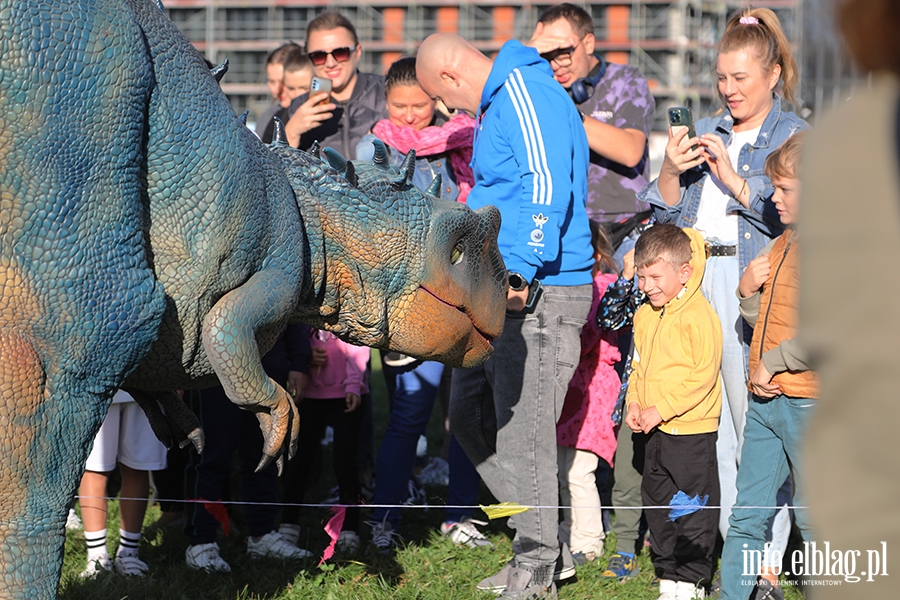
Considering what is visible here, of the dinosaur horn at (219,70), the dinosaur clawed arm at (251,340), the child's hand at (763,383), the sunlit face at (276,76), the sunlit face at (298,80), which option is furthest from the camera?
the sunlit face at (276,76)

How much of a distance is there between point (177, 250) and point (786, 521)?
9.70 feet

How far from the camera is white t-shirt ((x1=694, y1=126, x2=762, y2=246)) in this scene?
4.48 m

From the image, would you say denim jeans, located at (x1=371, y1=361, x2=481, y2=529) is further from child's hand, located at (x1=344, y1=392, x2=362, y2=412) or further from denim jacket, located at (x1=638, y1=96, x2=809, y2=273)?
denim jacket, located at (x1=638, y1=96, x2=809, y2=273)

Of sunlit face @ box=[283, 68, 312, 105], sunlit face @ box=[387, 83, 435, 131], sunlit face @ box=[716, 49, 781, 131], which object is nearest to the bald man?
sunlit face @ box=[716, 49, 781, 131]

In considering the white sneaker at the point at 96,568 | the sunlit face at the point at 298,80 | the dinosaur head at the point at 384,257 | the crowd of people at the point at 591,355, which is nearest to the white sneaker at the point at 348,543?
the crowd of people at the point at 591,355

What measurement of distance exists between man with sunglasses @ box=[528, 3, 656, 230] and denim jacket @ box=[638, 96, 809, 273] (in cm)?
44

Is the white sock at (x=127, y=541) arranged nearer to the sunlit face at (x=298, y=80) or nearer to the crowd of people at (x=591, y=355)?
the crowd of people at (x=591, y=355)

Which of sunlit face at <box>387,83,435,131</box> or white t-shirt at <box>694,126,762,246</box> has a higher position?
sunlit face at <box>387,83,435,131</box>

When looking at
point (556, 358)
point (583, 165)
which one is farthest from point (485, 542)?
point (583, 165)

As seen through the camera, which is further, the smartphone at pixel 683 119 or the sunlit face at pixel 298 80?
the sunlit face at pixel 298 80

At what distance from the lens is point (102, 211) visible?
2.26 metres

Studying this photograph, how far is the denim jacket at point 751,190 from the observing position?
4.26 m

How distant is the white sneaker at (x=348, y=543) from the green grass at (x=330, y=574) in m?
0.05

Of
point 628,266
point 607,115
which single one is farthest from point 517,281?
point 607,115
